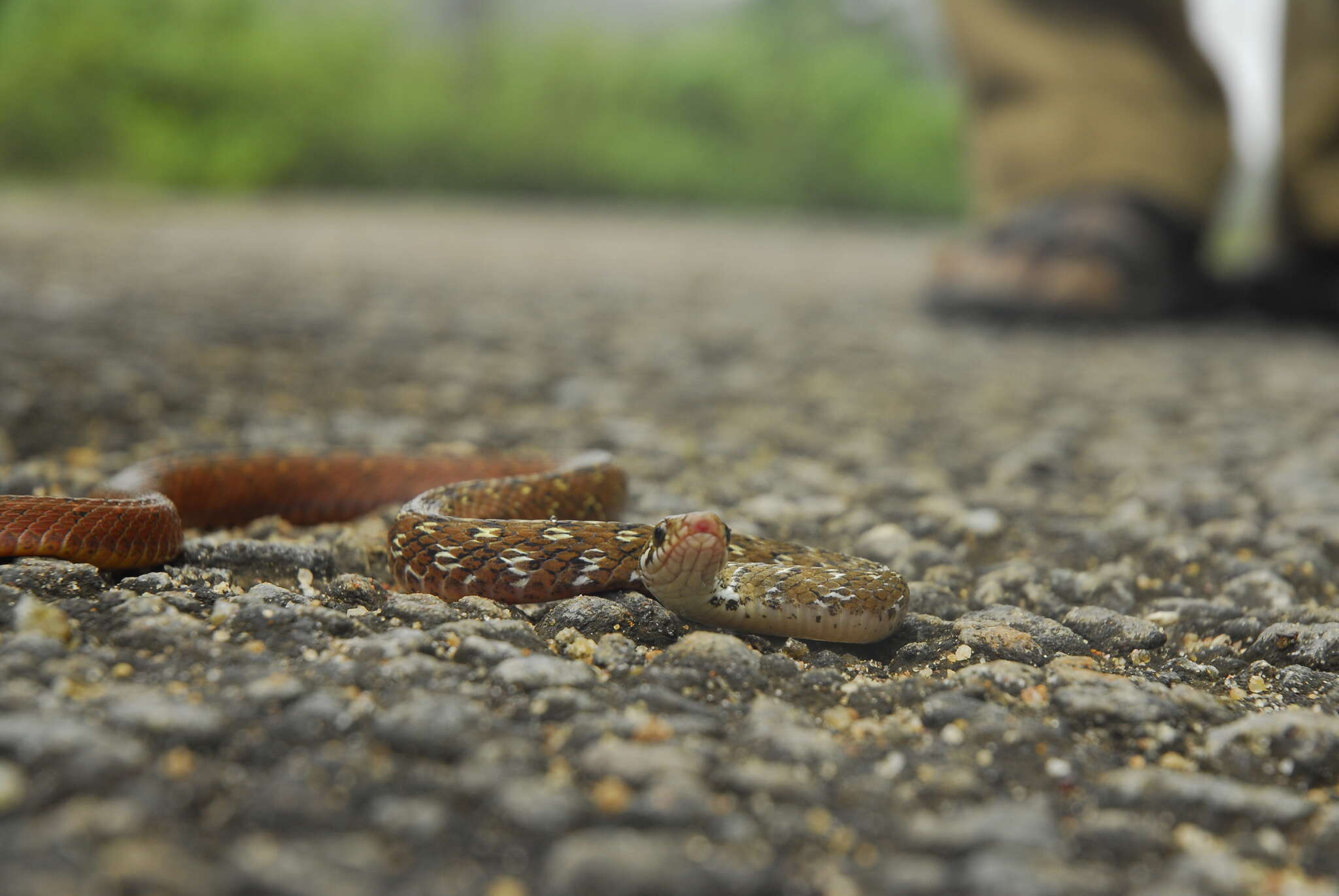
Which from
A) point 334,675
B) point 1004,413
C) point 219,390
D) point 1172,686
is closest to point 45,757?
point 334,675

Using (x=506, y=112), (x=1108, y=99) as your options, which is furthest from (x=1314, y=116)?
(x=506, y=112)

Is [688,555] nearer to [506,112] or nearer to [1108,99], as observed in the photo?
[1108,99]

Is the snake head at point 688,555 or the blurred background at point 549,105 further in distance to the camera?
the blurred background at point 549,105

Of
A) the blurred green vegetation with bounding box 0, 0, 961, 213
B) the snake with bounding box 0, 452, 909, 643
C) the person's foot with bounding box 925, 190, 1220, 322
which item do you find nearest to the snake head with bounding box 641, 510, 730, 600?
the snake with bounding box 0, 452, 909, 643

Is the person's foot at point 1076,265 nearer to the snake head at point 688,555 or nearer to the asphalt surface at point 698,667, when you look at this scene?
the asphalt surface at point 698,667

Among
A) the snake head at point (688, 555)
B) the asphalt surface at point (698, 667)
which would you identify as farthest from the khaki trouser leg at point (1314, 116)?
the snake head at point (688, 555)
